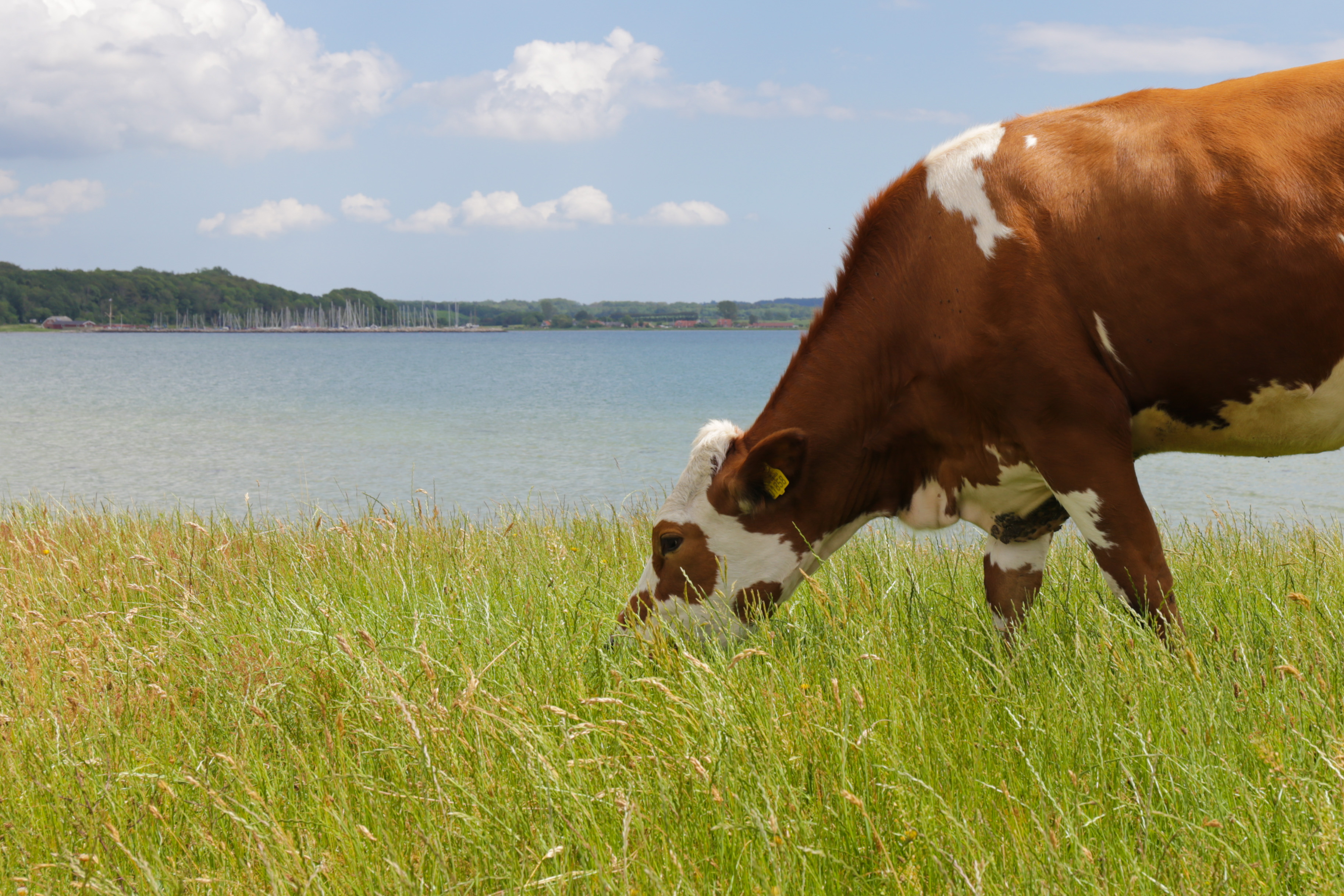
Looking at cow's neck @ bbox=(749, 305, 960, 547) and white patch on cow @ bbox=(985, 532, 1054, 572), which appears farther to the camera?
white patch on cow @ bbox=(985, 532, 1054, 572)

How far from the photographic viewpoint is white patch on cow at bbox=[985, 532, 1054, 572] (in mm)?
4688

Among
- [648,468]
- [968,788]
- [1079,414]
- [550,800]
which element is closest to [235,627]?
[550,800]

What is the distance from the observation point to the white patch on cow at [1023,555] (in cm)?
469

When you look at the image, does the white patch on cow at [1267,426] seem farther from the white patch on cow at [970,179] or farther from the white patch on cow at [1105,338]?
the white patch on cow at [970,179]

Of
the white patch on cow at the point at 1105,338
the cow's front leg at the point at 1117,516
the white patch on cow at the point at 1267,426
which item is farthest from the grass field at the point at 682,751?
the white patch on cow at the point at 1105,338

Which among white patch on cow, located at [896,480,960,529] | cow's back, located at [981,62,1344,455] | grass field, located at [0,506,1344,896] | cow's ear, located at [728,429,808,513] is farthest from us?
white patch on cow, located at [896,480,960,529]

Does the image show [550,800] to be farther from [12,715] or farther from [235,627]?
[235,627]

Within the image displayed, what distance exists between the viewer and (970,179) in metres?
4.12

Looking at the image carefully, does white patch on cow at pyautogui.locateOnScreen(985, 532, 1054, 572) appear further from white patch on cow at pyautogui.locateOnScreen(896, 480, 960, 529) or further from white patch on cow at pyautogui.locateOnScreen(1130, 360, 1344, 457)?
white patch on cow at pyautogui.locateOnScreen(1130, 360, 1344, 457)

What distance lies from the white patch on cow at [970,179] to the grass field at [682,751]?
5.45 ft

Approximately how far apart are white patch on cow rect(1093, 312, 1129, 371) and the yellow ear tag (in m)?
1.44

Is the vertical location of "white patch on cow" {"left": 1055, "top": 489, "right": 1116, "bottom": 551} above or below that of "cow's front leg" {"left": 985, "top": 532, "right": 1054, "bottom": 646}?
above

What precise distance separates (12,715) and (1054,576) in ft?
17.4

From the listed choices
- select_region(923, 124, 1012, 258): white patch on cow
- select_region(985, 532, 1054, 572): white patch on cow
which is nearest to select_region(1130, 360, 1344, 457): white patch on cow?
select_region(985, 532, 1054, 572): white patch on cow
